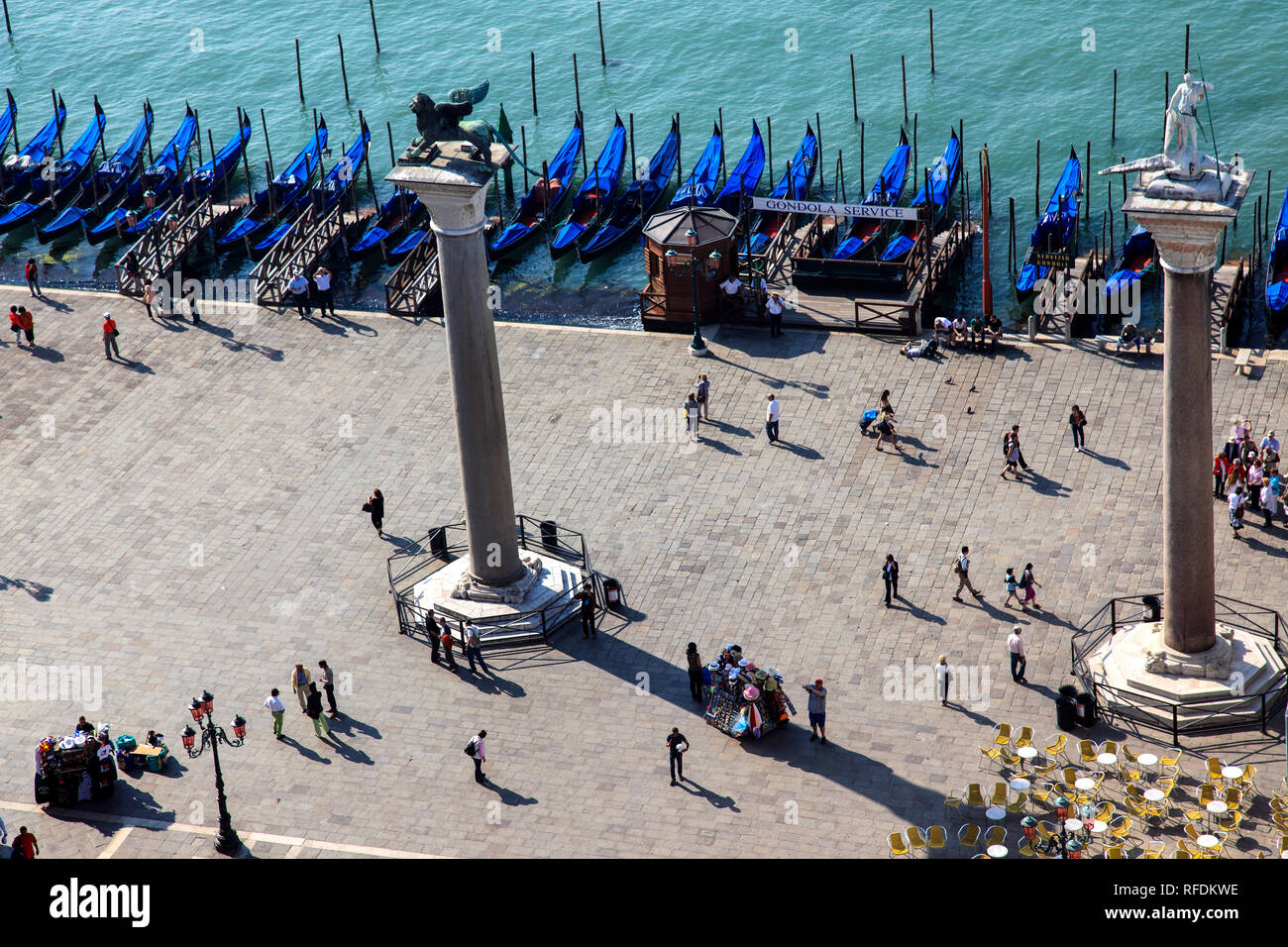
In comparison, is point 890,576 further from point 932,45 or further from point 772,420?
point 932,45

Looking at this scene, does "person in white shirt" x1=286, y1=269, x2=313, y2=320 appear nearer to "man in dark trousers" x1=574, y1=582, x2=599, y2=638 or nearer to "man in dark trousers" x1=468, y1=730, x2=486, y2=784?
"man in dark trousers" x1=574, y1=582, x2=599, y2=638

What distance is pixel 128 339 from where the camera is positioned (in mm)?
54875

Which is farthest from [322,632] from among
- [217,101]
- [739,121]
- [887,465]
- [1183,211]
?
[217,101]

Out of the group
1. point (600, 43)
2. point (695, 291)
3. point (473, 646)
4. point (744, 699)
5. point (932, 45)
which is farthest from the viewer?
point (600, 43)

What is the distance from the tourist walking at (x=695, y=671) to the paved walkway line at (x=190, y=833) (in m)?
6.72

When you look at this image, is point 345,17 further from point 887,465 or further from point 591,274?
point 887,465

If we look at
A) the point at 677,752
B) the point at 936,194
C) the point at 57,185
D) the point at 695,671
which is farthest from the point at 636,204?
the point at 677,752

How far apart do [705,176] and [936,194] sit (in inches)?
318

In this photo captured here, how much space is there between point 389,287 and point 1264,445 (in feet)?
84.7

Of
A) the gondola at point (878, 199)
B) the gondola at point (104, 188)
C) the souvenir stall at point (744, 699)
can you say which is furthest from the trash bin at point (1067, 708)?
the gondola at point (104, 188)

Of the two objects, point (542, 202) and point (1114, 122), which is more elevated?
point (1114, 122)

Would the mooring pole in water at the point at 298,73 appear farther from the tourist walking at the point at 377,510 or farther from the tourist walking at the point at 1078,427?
the tourist walking at the point at 1078,427

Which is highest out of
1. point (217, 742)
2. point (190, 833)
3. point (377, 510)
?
point (377, 510)

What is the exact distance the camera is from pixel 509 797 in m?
35.9
